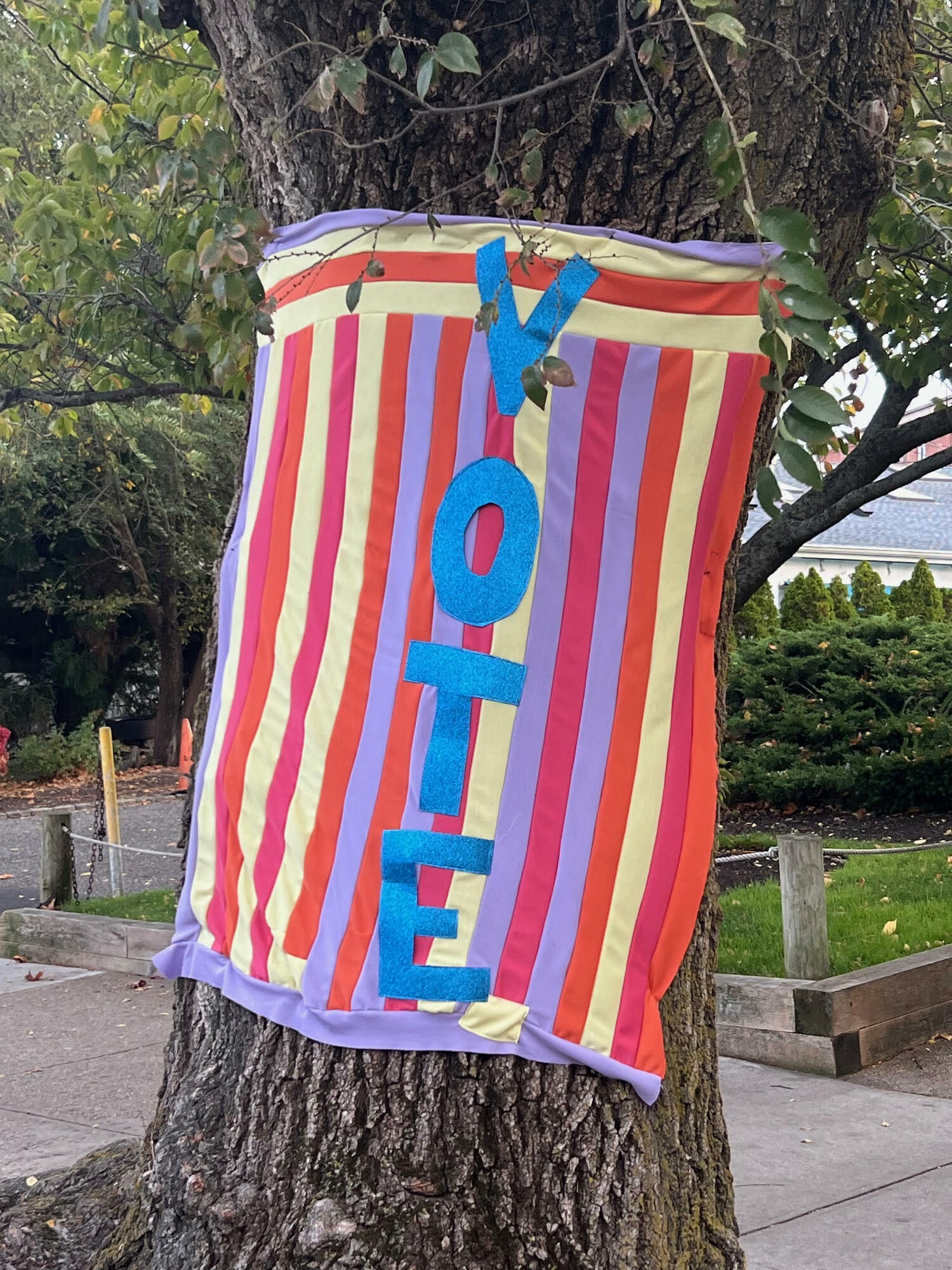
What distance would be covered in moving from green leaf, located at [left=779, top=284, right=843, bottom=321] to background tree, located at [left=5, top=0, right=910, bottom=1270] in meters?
0.12

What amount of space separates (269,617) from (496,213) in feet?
3.61

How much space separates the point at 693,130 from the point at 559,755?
1.46 metres

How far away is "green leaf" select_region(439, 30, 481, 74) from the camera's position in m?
2.66

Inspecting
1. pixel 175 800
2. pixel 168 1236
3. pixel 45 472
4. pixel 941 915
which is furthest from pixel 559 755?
pixel 45 472

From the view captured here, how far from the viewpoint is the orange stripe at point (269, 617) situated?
10.9 feet

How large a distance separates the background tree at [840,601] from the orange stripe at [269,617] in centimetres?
1803

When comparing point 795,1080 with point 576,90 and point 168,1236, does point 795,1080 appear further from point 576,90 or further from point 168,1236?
point 576,90

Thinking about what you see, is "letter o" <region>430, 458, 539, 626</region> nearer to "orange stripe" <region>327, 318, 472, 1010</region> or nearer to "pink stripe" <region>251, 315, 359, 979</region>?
"orange stripe" <region>327, 318, 472, 1010</region>

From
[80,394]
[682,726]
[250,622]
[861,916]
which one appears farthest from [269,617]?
[80,394]

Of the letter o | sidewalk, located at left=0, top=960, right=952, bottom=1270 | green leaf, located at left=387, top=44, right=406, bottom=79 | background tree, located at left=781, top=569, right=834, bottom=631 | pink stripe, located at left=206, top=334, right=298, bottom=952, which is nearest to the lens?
green leaf, located at left=387, top=44, right=406, bottom=79

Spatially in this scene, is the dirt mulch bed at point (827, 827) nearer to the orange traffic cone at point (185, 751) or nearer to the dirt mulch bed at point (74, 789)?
the orange traffic cone at point (185, 751)

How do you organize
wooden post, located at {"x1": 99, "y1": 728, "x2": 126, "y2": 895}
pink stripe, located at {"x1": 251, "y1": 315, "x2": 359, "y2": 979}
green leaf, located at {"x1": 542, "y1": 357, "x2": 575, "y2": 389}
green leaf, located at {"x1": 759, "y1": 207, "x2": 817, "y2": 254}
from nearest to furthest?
green leaf, located at {"x1": 542, "y1": 357, "x2": 575, "y2": 389} < green leaf, located at {"x1": 759, "y1": 207, "x2": 817, "y2": 254} < pink stripe, located at {"x1": 251, "y1": 315, "x2": 359, "y2": 979} < wooden post, located at {"x1": 99, "y1": 728, "x2": 126, "y2": 895}

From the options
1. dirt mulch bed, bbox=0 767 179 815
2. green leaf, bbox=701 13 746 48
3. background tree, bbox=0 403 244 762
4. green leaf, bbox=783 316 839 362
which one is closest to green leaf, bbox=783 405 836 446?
green leaf, bbox=783 316 839 362

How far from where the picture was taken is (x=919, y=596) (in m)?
22.5
